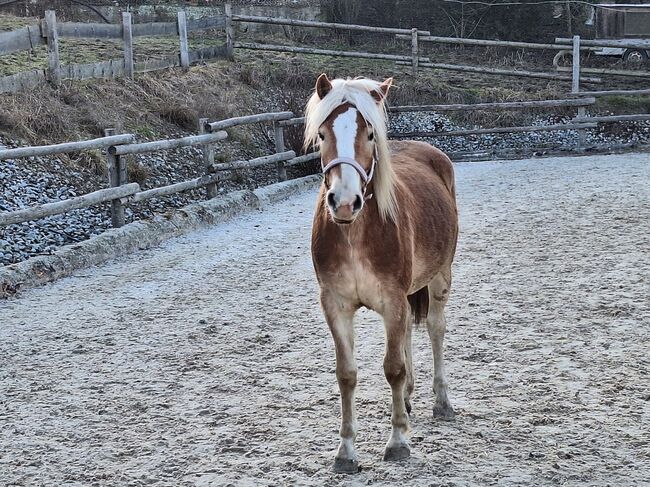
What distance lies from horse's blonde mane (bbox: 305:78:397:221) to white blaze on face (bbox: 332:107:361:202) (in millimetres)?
58

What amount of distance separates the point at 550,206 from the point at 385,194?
254 inches

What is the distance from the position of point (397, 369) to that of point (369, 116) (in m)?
1.07

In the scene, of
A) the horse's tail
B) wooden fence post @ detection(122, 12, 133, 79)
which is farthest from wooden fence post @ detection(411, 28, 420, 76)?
the horse's tail

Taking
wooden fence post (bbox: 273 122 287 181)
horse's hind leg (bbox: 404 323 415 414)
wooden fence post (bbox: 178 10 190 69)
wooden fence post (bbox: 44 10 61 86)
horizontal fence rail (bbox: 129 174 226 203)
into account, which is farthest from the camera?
wooden fence post (bbox: 178 10 190 69)

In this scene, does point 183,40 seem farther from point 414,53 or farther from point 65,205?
point 65,205

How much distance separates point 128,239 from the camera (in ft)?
26.5

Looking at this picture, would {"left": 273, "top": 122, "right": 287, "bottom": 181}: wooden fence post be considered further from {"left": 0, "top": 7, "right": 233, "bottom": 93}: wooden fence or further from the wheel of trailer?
the wheel of trailer

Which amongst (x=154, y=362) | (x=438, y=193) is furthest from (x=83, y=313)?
(x=438, y=193)

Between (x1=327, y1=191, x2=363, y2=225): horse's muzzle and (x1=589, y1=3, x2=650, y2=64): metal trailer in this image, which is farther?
(x1=589, y1=3, x2=650, y2=64): metal trailer

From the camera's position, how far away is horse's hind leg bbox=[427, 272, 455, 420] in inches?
164

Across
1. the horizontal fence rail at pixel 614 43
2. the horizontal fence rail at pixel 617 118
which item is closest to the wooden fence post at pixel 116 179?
the horizontal fence rail at pixel 617 118

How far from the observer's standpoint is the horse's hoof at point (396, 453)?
368 cm

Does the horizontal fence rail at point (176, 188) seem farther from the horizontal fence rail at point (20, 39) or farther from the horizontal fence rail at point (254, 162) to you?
the horizontal fence rail at point (20, 39)

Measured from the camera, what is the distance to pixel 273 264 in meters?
7.61
